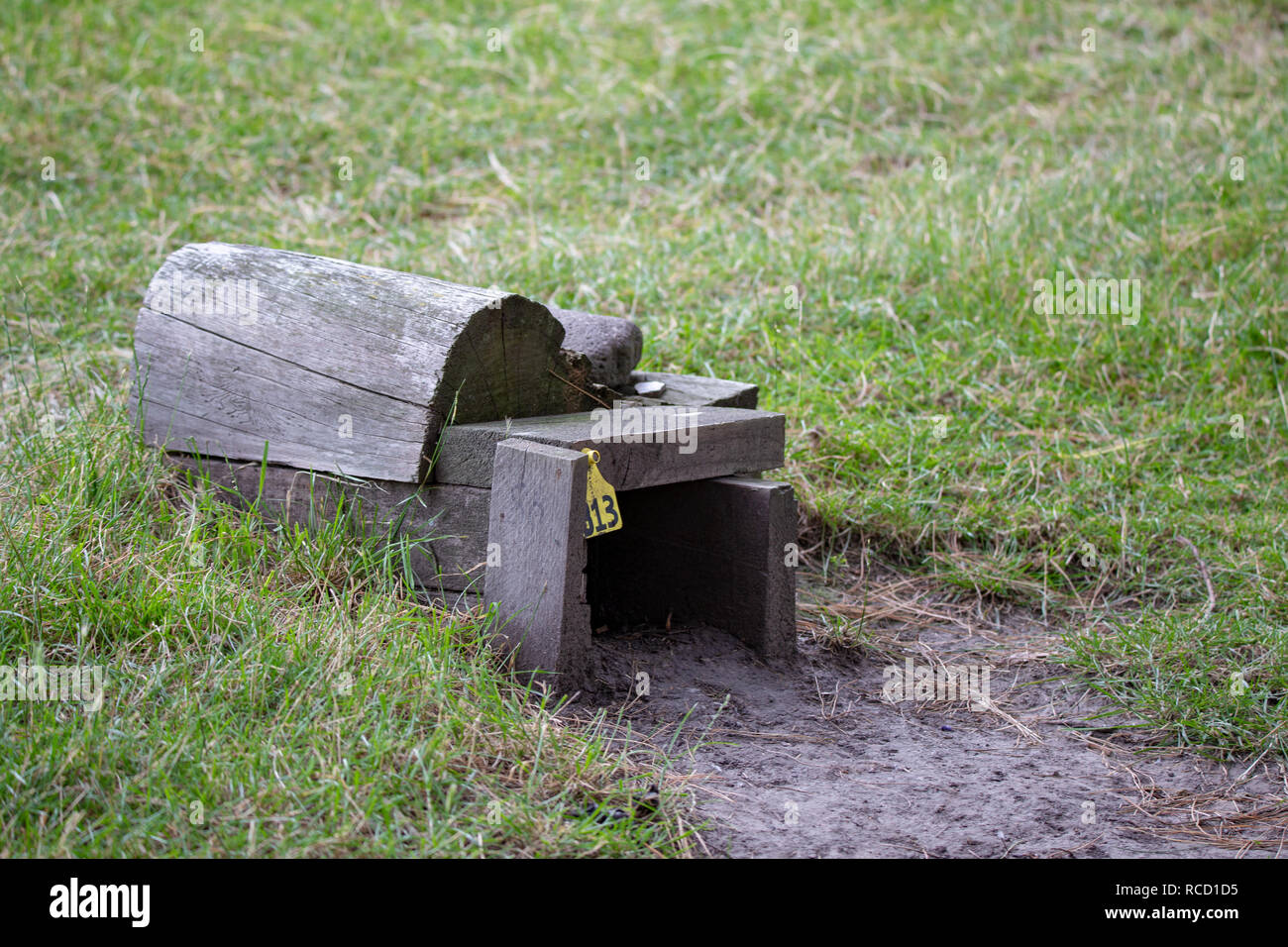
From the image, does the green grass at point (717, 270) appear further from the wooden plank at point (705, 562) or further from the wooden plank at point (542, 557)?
the wooden plank at point (705, 562)

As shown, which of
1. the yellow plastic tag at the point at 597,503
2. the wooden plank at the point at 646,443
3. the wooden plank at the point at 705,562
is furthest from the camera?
the wooden plank at the point at 705,562

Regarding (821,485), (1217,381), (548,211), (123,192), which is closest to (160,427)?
(821,485)

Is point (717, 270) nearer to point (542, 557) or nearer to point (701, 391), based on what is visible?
point (701, 391)

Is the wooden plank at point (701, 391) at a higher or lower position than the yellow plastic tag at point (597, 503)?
higher

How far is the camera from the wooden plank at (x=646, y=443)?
2.96m

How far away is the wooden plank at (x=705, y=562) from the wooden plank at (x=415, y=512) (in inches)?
20.9

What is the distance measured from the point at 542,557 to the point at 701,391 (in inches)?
45.7

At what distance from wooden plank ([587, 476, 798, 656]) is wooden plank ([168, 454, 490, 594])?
530mm

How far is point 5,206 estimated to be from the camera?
6.45 meters

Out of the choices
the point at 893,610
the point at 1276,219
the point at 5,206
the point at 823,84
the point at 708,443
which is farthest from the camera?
the point at 823,84

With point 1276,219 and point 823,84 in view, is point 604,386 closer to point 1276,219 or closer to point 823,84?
point 1276,219

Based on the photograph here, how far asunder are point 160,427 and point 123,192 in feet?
12.4

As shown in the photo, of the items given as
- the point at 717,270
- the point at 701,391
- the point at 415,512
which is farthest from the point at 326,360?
the point at 717,270

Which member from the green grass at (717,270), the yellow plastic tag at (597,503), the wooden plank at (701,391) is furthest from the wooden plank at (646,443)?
the green grass at (717,270)
